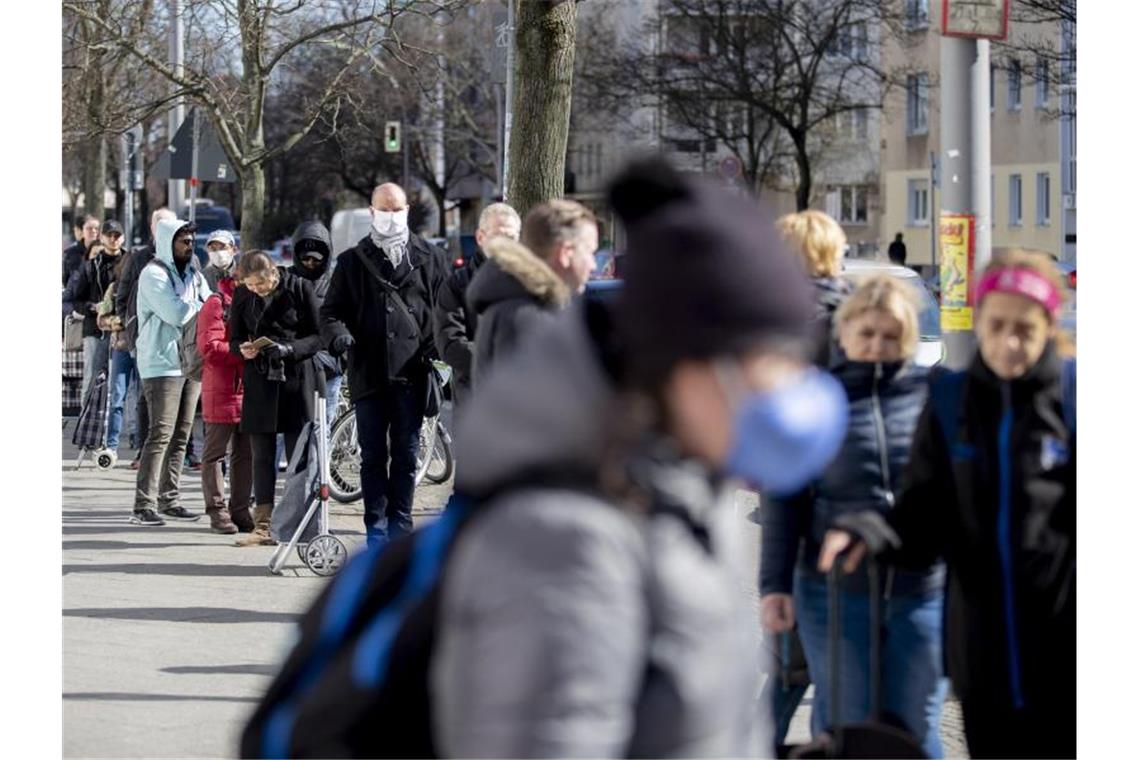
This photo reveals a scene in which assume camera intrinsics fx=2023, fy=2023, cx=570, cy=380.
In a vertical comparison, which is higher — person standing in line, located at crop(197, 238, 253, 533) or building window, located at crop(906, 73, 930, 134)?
building window, located at crop(906, 73, 930, 134)

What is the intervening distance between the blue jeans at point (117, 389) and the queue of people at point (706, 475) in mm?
5734

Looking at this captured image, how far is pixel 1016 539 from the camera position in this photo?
14.2ft

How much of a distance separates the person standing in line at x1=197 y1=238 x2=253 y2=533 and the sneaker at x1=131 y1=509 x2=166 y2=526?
17.7 inches

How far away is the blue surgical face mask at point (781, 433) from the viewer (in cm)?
226

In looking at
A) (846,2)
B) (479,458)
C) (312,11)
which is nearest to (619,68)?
(846,2)

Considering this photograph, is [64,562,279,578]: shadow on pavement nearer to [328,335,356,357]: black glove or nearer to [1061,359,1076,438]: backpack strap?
[328,335,356,357]: black glove

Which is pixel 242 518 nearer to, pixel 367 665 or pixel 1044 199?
pixel 367 665

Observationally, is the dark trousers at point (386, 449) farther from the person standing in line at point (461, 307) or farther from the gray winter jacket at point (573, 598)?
the gray winter jacket at point (573, 598)

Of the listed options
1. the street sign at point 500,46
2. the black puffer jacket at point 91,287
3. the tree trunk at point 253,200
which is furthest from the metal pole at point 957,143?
the tree trunk at point 253,200

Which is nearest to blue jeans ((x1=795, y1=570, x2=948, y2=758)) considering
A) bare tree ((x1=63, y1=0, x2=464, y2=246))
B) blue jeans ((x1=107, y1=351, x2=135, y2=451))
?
blue jeans ((x1=107, y1=351, x2=135, y2=451))

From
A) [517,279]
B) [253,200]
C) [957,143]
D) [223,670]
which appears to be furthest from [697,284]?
[253,200]

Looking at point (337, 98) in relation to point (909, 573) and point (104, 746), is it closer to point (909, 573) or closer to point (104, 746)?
point (104, 746)

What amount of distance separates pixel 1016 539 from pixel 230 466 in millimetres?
8158

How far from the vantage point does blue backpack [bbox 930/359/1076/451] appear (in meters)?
4.41
